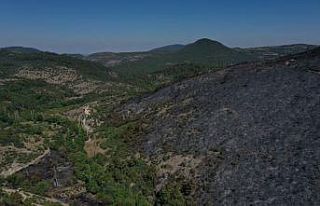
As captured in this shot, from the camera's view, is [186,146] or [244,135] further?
[186,146]

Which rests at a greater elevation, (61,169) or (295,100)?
(295,100)

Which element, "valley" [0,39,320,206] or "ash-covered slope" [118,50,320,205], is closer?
"ash-covered slope" [118,50,320,205]

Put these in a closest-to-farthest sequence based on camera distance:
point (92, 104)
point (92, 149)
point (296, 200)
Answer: point (296, 200)
point (92, 149)
point (92, 104)

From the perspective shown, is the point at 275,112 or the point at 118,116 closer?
the point at 275,112

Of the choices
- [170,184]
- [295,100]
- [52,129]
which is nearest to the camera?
[170,184]

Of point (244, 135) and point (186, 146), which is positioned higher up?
point (244, 135)

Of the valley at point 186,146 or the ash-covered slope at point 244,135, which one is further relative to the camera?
the valley at point 186,146

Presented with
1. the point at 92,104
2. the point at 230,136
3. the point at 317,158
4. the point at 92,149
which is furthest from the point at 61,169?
the point at 92,104

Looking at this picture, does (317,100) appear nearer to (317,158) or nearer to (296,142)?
(296,142)
